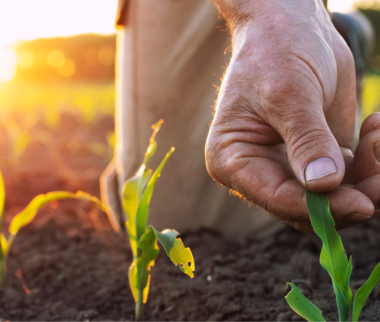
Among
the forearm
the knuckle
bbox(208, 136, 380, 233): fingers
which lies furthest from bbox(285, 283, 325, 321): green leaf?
the forearm

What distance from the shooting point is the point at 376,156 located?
863 mm

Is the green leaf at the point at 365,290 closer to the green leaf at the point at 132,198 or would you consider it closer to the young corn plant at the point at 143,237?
the young corn plant at the point at 143,237

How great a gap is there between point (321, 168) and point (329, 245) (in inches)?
6.8

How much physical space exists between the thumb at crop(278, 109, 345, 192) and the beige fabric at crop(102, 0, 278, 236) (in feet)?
3.89

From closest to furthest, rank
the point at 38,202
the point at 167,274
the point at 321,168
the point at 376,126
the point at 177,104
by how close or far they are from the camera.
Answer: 1. the point at 321,168
2. the point at 376,126
3. the point at 38,202
4. the point at 167,274
5. the point at 177,104

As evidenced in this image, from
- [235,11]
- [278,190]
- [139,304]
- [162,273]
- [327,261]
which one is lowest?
[162,273]

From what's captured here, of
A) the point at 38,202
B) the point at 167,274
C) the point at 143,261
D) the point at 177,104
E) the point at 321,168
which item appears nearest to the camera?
the point at 321,168

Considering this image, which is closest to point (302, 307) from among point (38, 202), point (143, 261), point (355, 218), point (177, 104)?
point (355, 218)

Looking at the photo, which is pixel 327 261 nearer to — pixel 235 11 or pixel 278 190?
pixel 278 190

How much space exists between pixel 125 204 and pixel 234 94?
18.0 inches

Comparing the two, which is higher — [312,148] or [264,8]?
[264,8]

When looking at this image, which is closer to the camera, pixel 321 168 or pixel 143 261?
pixel 321 168

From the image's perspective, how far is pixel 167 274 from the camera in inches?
59.5

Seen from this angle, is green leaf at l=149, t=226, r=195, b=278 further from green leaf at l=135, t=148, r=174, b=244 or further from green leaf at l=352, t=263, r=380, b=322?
green leaf at l=352, t=263, r=380, b=322
